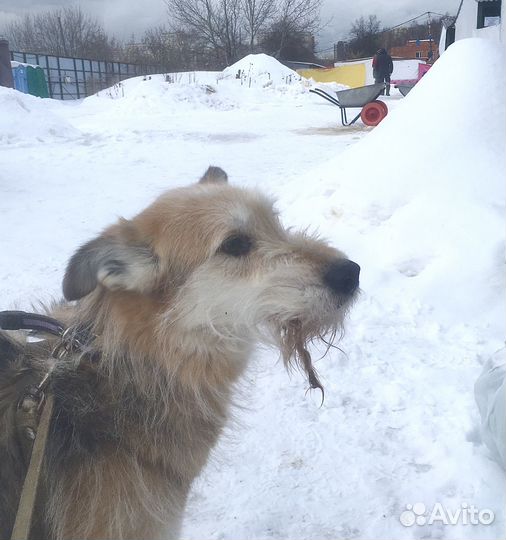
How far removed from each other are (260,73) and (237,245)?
2951 cm

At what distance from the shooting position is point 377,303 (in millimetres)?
4629

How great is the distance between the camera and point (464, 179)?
5.37 m

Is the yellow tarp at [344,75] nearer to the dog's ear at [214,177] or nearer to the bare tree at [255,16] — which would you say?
the bare tree at [255,16]

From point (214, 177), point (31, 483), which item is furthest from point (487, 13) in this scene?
point (31, 483)

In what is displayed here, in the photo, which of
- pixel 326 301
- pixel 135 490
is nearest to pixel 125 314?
pixel 135 490

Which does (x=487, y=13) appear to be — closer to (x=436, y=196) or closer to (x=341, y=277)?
(x=436, y=196)

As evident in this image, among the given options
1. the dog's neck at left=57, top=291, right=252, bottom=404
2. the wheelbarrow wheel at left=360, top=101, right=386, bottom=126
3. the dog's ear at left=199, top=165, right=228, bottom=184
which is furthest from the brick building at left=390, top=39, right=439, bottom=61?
the dog's neck at left=57, top=291, right=252, bottom=404

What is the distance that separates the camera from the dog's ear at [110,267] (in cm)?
198

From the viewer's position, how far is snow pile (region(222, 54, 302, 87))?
28902mm

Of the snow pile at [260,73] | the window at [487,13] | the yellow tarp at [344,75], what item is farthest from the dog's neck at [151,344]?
the yellow tarp at [344,75]

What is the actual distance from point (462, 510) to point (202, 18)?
4220cm

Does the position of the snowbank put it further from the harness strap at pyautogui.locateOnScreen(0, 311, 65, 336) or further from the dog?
the harness strap at pyautogui.locateOnScreen(0, 311, 65, 336)

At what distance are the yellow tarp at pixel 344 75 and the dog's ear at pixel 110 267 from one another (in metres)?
34.1

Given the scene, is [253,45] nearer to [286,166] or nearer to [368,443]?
[286,166]
